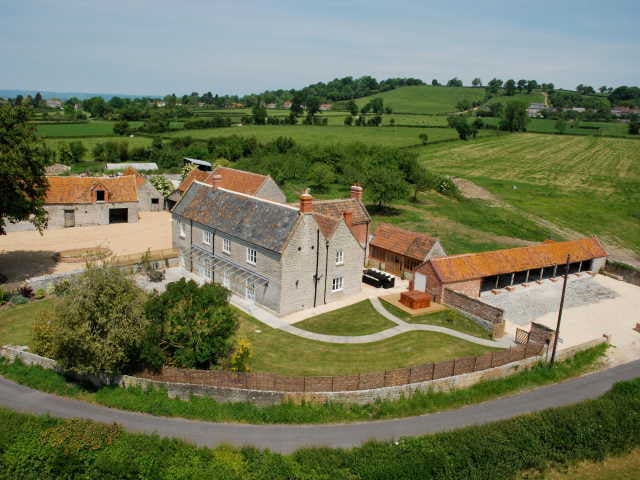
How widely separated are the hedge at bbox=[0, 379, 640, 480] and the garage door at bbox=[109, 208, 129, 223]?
45585mm

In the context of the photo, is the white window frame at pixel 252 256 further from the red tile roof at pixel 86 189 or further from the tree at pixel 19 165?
the red tile roof at pixel 86 189

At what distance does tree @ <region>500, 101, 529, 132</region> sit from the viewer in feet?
588

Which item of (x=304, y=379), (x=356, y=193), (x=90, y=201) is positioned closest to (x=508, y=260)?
(x=356, y=193)

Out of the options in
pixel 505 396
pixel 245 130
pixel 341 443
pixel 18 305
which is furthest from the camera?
pixel 245 130

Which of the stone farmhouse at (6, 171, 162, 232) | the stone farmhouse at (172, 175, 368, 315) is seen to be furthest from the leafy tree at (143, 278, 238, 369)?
the stone farmhouse at (6, 171, 162, 232)

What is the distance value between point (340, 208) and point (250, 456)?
30.4 meters

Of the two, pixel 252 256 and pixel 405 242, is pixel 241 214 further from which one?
pixel 405 242

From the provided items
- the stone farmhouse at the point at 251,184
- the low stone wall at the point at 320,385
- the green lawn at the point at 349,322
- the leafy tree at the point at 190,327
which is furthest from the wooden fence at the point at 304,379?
the stone farmhouse at the point at 251,184

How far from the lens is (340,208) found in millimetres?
50094

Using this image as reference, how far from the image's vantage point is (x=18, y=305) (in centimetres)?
4006

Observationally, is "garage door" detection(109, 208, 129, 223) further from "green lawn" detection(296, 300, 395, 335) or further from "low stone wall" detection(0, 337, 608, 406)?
"green lawn" detection(296, 300, 395, 335)

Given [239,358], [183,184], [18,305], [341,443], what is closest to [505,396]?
[341,443]

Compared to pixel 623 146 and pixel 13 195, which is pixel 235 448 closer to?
pixel 13 195

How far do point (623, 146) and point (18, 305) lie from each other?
155756mm
